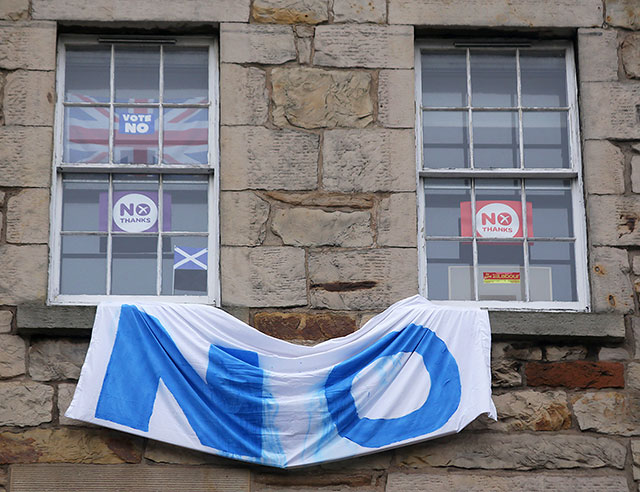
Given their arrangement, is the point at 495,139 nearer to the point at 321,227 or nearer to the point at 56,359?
the point at 321,227

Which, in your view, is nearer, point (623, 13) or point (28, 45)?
point (28, 45)

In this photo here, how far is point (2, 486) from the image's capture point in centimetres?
724

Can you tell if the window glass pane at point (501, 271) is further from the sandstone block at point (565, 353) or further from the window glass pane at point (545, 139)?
the window glass pane at point (545, 139)

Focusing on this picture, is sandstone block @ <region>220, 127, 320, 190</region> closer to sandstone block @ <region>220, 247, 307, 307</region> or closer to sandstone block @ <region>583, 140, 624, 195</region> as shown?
sandstone block @ <region>220, 247, 307, 307</region>

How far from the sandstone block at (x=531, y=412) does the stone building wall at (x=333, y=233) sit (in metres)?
0.01

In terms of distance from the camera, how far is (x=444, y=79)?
827 centimetres

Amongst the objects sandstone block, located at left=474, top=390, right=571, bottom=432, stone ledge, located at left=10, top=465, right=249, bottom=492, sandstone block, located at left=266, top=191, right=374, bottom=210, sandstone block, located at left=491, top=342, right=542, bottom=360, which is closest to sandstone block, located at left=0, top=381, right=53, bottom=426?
stone ledge, located at left=10, top=465, right=249, bottom=492

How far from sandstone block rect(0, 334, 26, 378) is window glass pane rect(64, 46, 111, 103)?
5.91ft

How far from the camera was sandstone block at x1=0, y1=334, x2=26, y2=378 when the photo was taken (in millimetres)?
7406

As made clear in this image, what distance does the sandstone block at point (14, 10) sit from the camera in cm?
802

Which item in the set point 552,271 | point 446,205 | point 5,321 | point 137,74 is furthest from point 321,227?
point 5,321

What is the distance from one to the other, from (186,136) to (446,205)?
6.17 feet

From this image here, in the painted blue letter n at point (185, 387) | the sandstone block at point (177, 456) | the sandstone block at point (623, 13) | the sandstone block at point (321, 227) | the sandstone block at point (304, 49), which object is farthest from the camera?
the sandstone block at point (623, 13)

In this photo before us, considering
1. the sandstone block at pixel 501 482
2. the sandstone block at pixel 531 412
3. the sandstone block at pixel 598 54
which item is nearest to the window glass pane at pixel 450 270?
the sandstone block at pixel 531 412
